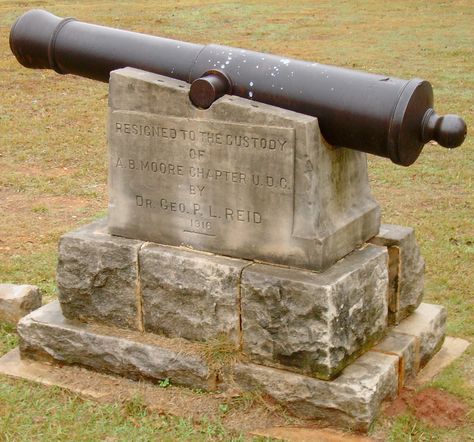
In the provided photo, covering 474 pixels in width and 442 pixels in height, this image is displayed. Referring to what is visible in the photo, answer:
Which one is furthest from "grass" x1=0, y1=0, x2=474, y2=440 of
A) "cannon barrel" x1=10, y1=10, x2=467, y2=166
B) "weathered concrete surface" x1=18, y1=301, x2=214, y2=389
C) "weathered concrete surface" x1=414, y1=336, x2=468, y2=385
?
"cannon barrel" x1=10, y1=10, x2=467, y2=166

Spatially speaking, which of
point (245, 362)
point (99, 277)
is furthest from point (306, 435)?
point (99, 277)

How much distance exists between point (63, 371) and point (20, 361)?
1.09 ft

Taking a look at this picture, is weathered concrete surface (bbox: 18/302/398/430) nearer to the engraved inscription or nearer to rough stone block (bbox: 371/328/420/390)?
rough stone block (bbox: 371/328/420/390)

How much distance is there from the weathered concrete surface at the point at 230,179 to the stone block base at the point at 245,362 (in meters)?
0.57

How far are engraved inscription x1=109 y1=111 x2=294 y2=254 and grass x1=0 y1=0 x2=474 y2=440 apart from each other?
102cm

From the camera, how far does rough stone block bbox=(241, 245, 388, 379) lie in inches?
185

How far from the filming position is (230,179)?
494cm

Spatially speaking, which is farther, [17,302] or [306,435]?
[17,302]

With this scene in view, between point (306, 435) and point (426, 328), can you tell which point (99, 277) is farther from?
point (426, 328)

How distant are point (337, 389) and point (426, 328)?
976mm

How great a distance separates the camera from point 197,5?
22672mm

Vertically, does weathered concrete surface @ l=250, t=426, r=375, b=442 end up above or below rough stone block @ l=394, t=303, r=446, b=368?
below

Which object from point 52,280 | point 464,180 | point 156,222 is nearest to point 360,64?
point 464,180

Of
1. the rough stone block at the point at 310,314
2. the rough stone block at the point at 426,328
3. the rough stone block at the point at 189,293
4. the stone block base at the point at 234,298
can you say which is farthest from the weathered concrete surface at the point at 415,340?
the rough stone block at the point at 189,293
